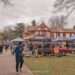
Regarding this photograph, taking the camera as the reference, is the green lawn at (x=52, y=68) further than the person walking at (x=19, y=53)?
Yes

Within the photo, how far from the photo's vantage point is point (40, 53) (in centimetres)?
4356

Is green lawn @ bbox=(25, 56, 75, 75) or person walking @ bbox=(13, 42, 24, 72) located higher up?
person walking @ bbox=(13, 42, 24, 72)

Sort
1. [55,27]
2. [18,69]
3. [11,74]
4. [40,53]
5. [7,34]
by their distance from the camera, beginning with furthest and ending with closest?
1. [7,34]
2. [55,27]
3. [40,53]
4. [18,69]
5. [11,74]

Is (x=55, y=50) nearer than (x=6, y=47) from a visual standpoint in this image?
Yes

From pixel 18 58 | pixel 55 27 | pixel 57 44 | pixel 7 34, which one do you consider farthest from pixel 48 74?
pixel 7 34

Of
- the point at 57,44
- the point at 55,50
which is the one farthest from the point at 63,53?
the point at 57,44

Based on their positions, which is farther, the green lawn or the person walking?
the green lawn

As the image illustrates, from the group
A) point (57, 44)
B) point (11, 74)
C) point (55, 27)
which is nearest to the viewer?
point (11, 74)

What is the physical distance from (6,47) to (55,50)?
16858 millimetres

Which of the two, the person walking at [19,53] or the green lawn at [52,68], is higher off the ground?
the person walking at [19,53]

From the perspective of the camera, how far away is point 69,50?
4525cm

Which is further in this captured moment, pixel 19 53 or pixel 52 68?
A: pixel 52 68

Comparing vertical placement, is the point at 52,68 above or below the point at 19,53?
below

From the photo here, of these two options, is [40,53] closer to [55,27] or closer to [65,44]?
[65,44]
